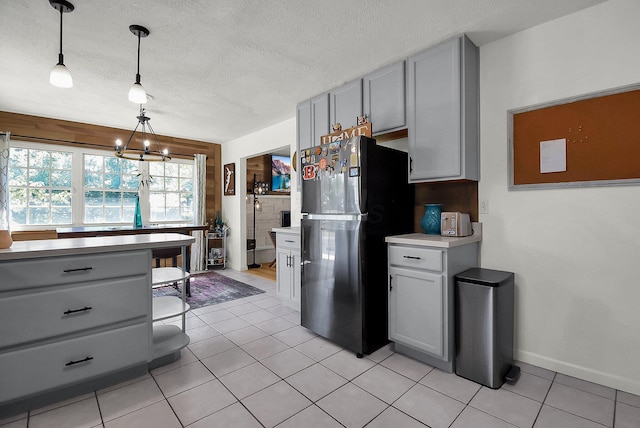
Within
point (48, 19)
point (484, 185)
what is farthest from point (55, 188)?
point (484, 185)

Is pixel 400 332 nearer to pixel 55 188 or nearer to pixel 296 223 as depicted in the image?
pixel 296 223

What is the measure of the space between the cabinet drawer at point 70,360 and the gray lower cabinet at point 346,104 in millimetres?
2540

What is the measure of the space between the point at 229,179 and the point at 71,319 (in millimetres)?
4286

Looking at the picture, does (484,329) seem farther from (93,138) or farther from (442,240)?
(93,138)

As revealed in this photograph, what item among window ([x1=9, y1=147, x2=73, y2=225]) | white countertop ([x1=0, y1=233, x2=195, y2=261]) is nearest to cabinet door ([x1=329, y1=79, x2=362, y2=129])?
white countertop ([x1=0, y1=233, x2=195, y2=261])

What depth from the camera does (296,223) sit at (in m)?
4.33

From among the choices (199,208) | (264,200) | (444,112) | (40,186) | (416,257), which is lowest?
(416,257)

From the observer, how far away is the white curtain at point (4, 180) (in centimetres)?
389

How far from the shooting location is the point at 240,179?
18.3ft

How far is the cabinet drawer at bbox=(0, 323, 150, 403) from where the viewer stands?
5.27ft

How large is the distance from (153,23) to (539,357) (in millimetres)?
3711

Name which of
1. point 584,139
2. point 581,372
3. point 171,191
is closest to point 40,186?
point 171,191

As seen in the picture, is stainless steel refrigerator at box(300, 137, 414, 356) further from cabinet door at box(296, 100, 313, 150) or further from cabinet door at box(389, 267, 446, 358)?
cabinet door at box(296, 100, 313, 150)

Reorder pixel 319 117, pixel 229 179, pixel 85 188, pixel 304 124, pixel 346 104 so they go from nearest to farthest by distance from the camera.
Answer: pixel 346 104
pixel 319 117
pixel 304 124
pixel 85 188
pixel 229 179
